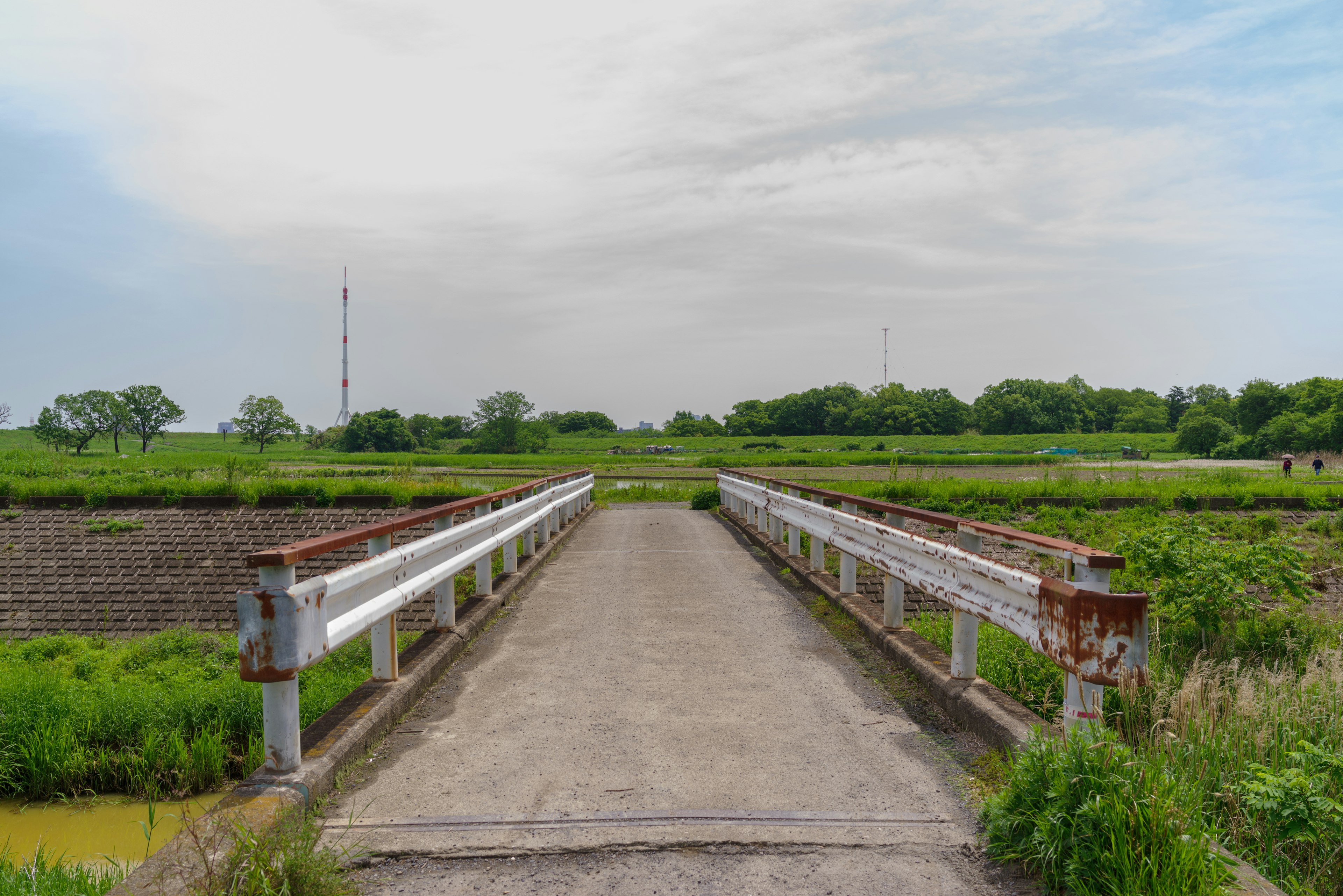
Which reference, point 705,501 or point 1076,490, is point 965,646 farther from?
point 705,501

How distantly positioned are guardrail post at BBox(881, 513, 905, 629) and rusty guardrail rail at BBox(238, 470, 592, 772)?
3393 mm

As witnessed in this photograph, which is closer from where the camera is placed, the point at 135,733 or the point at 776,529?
the point at 135,733

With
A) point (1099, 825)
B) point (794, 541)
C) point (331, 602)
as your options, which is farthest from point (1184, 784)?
point (794, 541)

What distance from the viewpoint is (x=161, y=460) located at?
33.8 metres

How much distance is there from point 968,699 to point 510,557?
20.3 ft

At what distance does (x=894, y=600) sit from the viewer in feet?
20.1

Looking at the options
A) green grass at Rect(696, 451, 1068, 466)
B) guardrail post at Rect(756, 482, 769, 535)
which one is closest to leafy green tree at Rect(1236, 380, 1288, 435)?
green grass at Rect(696, 451, 1068, 466)

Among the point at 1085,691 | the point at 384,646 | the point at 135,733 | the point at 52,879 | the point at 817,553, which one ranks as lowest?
the point at 135,733

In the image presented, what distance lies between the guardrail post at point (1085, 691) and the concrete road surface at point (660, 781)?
63 cm

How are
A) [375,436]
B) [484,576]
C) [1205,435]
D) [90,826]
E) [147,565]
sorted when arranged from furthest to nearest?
[375,436]
[1205,435]
[147,565]
[484,576]
[90,826]

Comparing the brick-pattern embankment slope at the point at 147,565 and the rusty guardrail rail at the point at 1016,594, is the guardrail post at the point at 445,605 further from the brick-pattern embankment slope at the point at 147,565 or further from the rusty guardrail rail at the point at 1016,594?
the brick-pattern embankment slope at the point at 147,565

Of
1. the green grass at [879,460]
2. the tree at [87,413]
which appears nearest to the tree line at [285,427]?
the tree at [87,413]

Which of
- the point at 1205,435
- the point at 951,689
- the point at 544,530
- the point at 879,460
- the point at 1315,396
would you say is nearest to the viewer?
the point at 951,689

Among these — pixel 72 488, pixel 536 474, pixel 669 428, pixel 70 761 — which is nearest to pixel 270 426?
pixel 669 428
